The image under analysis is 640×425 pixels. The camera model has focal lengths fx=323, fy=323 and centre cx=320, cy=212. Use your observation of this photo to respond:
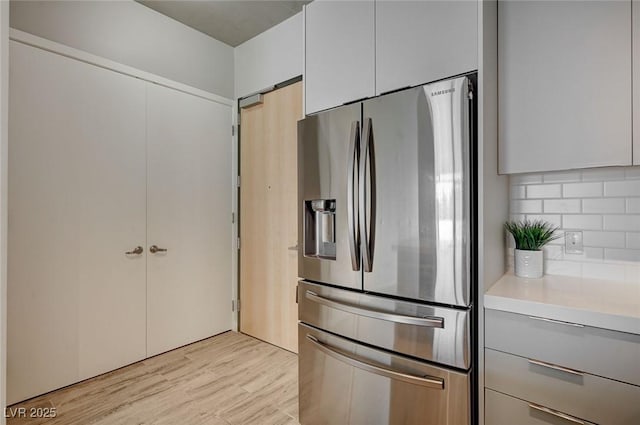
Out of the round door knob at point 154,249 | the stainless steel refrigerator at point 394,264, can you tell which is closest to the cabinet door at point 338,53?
the stainless steel refrigerator at point 394,264

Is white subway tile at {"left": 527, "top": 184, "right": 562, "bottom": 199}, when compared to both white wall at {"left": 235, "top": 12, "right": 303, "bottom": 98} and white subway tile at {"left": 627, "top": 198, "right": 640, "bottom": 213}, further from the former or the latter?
white wall at {"left": 235, "top": 12, "right": 303, "bottom": 98}

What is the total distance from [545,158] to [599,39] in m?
0.54

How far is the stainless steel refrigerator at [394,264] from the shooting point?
1321 mm

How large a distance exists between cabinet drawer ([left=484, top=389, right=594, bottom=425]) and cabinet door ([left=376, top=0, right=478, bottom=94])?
1.39 m

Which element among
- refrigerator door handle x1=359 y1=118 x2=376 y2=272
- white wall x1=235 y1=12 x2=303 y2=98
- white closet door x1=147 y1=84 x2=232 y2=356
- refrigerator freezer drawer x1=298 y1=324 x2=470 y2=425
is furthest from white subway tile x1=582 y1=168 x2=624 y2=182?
white closet door x1=147 y1=84 x2=232 y2=356

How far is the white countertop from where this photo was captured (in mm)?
1109

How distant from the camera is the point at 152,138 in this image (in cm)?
262

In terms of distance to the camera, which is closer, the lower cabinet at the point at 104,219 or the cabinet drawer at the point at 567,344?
the cabinet drawer at the point at 567,344

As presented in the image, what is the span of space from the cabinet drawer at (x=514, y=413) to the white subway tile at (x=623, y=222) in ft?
3.25

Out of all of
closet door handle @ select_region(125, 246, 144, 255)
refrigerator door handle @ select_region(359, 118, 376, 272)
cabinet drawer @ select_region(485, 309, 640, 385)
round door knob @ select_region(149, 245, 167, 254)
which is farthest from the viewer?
round door knob @ select_region(149, 245, 167, 254)

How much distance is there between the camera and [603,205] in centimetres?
165

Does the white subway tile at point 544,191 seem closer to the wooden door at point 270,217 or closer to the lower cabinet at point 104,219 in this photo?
the wooden door at point 270,217

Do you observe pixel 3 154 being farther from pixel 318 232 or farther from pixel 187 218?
pixel 187 218

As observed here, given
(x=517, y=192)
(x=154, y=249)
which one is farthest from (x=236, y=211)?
(x=517, y=192)
